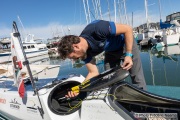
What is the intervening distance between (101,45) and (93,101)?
2.92 ft

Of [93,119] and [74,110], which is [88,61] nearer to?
[74,110]

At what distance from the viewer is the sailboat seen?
2.36 meters

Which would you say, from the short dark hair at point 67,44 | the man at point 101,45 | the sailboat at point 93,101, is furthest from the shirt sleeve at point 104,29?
the sailboat at point 93,101

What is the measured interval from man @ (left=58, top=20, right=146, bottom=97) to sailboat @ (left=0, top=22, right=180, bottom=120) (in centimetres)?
25

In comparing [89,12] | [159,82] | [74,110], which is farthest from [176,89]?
[89,12]

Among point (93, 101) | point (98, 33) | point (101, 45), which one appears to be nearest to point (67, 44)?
point (98, 33)

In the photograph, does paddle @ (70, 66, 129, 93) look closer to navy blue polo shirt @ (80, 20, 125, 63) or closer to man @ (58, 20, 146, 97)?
man @ (58, 20, 146, 97)

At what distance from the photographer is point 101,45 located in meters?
3.01

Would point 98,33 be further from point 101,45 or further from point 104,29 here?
point 101,45

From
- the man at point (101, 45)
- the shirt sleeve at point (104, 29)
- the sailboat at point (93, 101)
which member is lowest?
the sailboat at point (93, 101)

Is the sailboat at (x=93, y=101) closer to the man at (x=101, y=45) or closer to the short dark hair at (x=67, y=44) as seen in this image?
the man at (x=101, y=45)

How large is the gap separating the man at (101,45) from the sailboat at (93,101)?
25 cm

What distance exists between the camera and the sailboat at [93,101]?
7.74 ft

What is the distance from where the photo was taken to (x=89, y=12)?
23719mm
